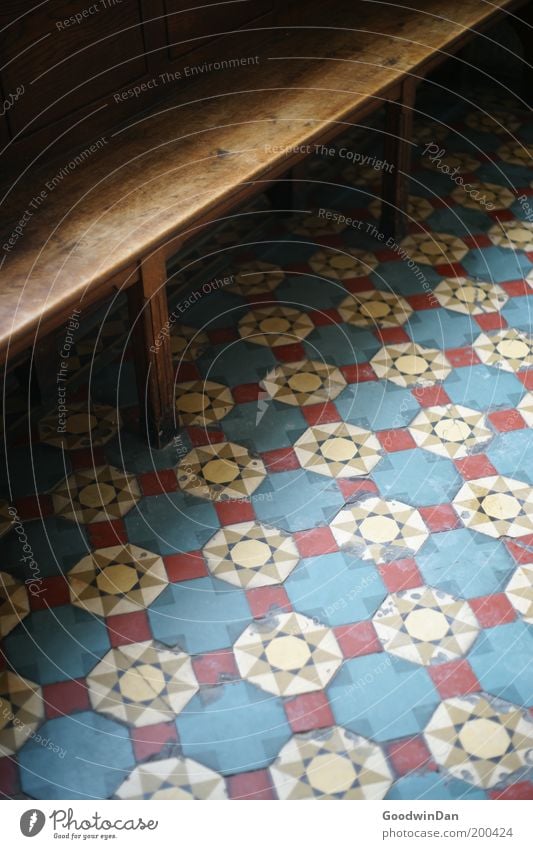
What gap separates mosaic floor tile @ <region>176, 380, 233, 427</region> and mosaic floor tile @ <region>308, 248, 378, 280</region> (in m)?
0.59

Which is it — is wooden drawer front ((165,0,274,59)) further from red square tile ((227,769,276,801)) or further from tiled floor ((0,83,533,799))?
red square tile ((227,769,276,801))

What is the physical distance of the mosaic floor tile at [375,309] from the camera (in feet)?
10.2

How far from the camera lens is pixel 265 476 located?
8.72 ft

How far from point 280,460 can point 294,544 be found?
0.90ft

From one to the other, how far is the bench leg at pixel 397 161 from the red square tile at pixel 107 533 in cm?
140

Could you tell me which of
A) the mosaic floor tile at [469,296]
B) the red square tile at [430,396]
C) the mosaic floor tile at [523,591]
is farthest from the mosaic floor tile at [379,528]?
the mosaic floor tile at [469,296]

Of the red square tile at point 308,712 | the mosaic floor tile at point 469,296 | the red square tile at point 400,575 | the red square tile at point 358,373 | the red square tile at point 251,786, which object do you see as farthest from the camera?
the mosaic floor tile at point 469,296

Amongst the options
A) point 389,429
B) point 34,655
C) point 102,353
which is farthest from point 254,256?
point 34,655

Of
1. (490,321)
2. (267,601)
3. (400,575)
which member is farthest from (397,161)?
A: (267,601)

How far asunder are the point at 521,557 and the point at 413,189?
5.15 feet

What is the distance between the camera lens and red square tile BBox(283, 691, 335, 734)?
7.05ft

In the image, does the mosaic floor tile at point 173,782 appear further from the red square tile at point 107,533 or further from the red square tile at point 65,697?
the red square tile at point 107,533

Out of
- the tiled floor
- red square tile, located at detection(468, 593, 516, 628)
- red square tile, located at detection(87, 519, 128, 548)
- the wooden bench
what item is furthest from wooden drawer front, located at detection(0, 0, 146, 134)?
red square tile, located at detection(468, 593, 516, 628)

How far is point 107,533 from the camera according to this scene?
2.51m
